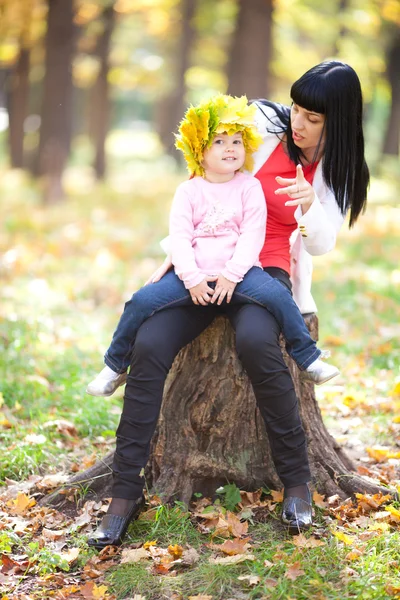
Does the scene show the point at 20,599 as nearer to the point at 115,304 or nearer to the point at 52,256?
the point at 115,304

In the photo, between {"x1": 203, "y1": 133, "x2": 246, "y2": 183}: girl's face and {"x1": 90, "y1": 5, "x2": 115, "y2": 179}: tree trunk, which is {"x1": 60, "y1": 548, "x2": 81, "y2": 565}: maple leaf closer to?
{"x1": 203, "y1": 133, "x2": 246, "y2": 183}: girl's face

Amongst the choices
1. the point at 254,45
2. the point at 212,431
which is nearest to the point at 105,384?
the point at 212,431

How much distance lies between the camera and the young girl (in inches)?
126

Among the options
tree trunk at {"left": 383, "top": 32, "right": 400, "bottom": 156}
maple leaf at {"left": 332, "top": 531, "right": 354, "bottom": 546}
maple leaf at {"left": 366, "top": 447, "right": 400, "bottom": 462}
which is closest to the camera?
maple leaf at {"left": 332, "top": 531, "right": 354, "bottom": 546}

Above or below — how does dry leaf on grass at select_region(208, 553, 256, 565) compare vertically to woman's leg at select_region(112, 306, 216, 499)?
below

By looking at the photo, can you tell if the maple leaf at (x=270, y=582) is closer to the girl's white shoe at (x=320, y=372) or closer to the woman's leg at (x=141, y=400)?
the woman's leg at (x=141, y=400)

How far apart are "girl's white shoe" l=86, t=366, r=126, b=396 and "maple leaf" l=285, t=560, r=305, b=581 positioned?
1104 millimetres

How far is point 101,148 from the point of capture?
1831 centimetres

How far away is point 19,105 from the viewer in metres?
18.8

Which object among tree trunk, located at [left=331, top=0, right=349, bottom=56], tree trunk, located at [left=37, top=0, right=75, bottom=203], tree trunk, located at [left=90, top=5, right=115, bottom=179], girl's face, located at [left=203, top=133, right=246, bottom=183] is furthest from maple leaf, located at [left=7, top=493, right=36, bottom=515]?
tree trunk, located at [left=331, top=0, right=349, bottom=56]

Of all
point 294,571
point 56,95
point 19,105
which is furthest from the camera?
point 19,105

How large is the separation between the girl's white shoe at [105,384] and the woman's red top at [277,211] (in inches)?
35.4

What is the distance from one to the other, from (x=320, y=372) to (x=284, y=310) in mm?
310

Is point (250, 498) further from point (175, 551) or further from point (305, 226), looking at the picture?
point (305, 226)
